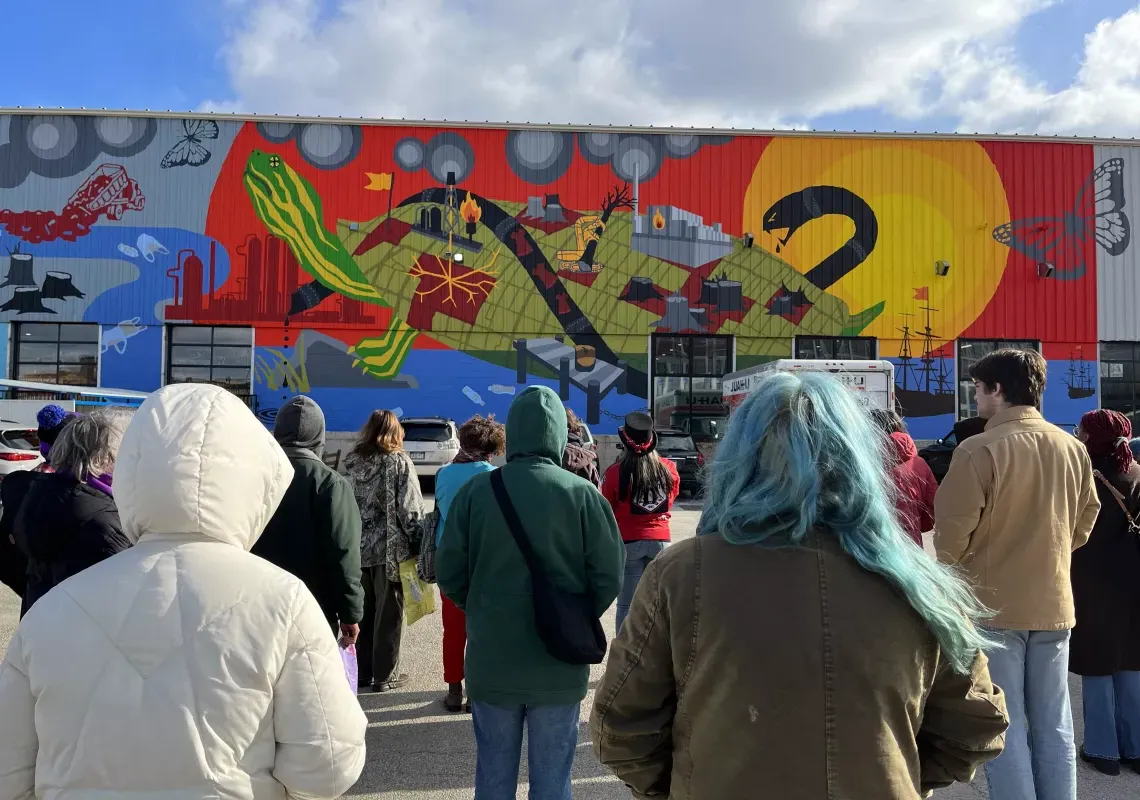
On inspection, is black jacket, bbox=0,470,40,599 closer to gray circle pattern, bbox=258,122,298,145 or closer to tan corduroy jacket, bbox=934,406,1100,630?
tan corduroy jacket, bbox=934,406,1100,630

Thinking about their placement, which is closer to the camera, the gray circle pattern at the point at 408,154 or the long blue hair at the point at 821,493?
the long blue hair at the point at 821,493

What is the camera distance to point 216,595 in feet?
5.58

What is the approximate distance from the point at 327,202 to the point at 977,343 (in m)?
19.1

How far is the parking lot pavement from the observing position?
398 cm

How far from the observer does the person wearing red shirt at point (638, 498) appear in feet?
19.0

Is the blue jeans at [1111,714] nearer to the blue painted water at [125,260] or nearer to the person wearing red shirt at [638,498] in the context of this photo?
the person wearing red shirt at [638,498]

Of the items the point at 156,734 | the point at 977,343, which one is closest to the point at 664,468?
the point at 156,734

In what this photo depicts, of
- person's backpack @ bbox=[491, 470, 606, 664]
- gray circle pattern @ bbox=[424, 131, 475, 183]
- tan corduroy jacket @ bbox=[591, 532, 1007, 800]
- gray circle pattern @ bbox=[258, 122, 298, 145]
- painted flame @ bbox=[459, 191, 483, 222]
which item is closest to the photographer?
tan corduroy jacket @ bbox=[591, 532, 1007, 800]

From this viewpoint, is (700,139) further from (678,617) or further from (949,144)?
(678,617)

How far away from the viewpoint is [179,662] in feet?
5.48

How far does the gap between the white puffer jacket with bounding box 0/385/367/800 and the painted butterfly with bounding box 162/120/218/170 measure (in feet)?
76.3

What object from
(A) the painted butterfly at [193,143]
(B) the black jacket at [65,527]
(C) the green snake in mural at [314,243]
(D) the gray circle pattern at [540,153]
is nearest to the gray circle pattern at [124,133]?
(A) the painted butterfly at [193,143]

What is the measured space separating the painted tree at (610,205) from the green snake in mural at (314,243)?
5328 mm

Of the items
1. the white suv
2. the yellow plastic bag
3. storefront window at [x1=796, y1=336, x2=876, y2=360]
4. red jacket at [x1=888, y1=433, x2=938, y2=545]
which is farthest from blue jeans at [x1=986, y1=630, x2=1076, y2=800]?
storefront window at [x1=796, y1=336, x2=876, y2=360]
